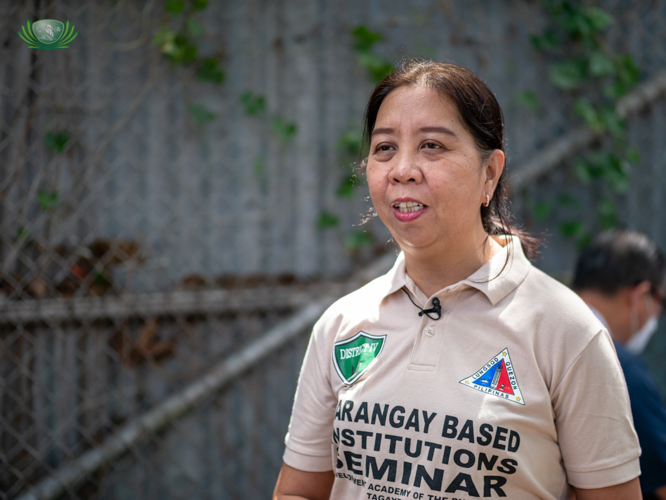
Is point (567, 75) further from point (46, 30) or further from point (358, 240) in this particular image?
point (46, 30)

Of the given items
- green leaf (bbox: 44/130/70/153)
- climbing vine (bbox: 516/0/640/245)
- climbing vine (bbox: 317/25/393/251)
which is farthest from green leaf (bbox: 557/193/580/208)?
green leaf (bbox: 44/130/70/153)

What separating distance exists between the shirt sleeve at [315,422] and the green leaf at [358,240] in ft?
4.52

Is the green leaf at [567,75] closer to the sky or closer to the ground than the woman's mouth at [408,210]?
closer to the sky

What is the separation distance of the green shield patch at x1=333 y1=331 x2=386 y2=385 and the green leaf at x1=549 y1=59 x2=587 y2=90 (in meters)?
2.18

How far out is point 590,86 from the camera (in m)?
2.99

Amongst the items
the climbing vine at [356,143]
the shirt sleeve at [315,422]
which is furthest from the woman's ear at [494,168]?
the climbing vine at [356,143]

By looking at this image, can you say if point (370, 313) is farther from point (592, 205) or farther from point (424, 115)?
point (592, 205)

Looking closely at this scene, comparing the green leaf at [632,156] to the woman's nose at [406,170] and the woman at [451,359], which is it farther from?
the woman's nose at [406,170]

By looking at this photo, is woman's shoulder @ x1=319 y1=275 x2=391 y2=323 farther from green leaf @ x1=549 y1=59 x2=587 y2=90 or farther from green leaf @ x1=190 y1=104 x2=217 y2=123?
green leaf @ x1=549 y1=59 x2=587 y2=90

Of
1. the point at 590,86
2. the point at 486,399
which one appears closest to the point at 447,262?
the point at 486,399

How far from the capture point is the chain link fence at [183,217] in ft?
7.94

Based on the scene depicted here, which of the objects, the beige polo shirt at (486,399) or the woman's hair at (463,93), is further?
the woman's hair at (463,93)

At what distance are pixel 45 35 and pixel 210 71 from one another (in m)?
0.74

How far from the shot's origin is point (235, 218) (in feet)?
8.93
